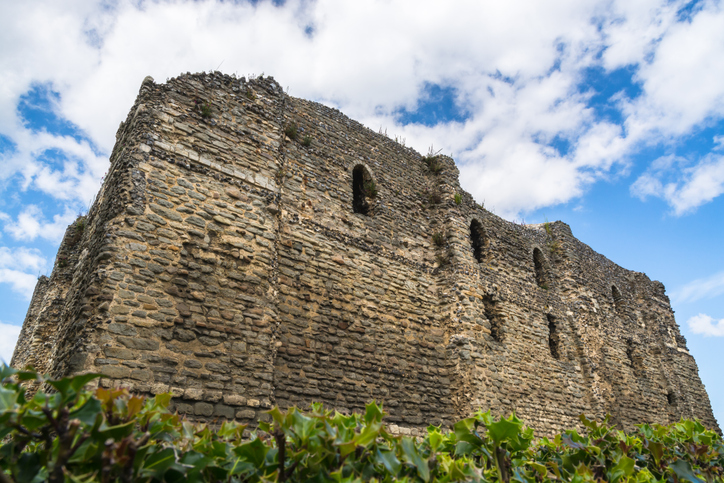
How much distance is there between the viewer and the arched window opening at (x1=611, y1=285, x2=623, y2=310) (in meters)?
16.2

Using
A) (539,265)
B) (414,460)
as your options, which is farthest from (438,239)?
(414,460)

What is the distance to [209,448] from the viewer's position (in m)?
1.83

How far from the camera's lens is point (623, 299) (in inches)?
647

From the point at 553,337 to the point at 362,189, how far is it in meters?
7.36

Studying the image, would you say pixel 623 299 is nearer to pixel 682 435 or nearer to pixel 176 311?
pixel 682 435

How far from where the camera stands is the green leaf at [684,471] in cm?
250

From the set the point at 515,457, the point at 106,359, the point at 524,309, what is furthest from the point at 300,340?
the point at 524,309

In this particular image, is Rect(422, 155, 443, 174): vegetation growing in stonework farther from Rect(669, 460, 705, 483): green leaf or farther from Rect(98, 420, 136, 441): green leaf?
Rect(98, 420, 136, 441): green leaf

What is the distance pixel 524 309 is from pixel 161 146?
964cm

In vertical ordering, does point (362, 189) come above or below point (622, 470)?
above

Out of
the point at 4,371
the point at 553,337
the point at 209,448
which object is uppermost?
the point at 553,337

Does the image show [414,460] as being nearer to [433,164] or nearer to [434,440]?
[434,440]

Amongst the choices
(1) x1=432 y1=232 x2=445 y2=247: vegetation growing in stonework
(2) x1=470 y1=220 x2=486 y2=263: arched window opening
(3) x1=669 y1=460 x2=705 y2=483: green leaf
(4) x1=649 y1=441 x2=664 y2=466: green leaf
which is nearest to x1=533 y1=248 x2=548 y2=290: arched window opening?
(2) x1=470 y1=220 x2=486 y2=263: arched window opening

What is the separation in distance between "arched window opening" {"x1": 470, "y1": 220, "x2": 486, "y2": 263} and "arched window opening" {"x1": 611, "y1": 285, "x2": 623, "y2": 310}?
7.93 meters
